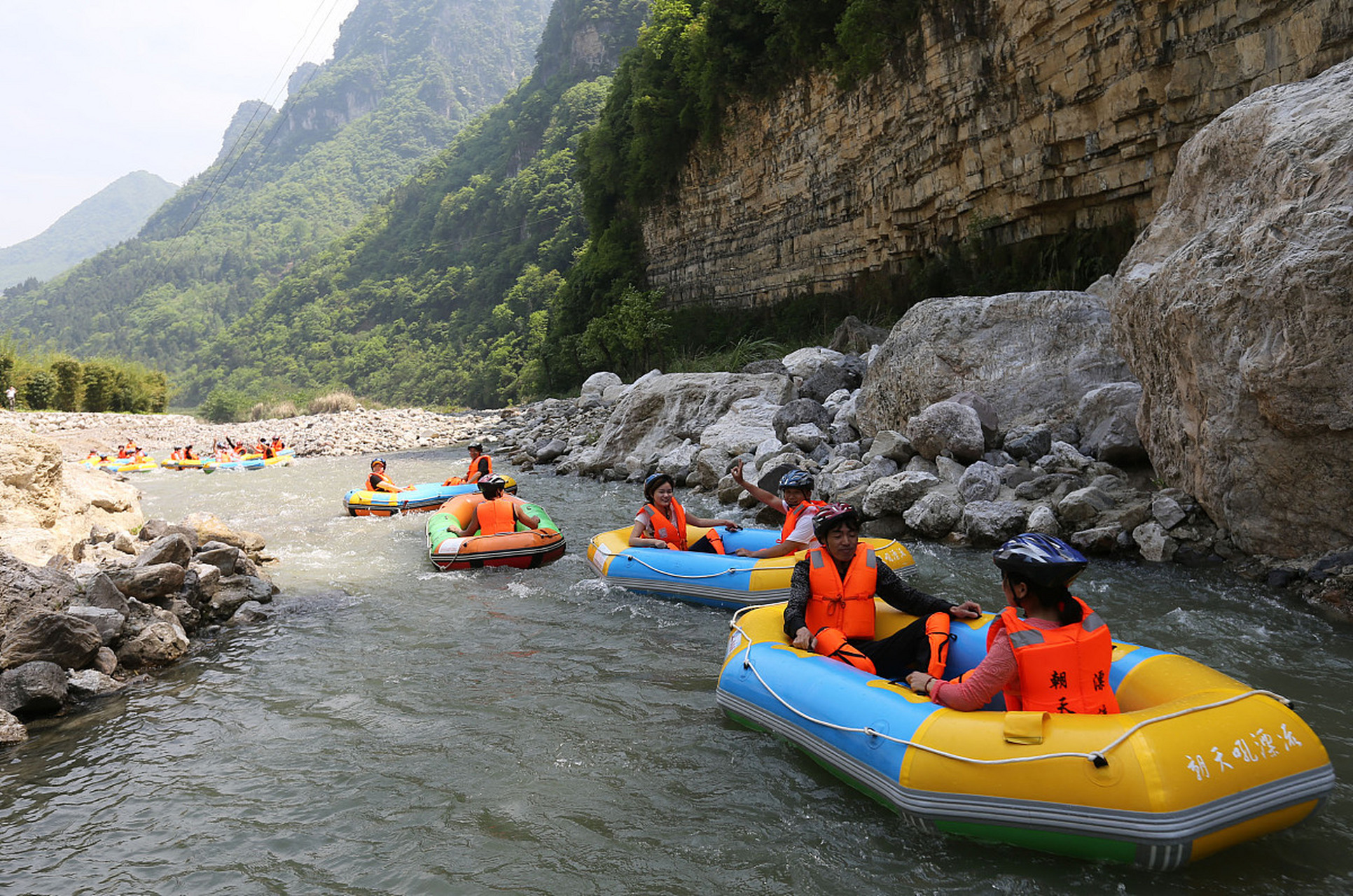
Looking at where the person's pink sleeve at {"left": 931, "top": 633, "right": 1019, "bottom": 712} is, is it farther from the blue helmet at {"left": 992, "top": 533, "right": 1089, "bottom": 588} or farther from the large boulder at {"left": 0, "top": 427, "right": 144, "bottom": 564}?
the large boulder at {"left": 0, "top": 427, "right": 144, "bottom": 564}

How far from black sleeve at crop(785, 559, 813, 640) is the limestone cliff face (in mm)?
8236

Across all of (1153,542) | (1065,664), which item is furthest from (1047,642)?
(1153,542)

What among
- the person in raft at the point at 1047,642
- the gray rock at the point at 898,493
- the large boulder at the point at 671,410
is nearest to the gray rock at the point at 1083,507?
the gray rock at the point at 898,493

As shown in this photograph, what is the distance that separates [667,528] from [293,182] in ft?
422

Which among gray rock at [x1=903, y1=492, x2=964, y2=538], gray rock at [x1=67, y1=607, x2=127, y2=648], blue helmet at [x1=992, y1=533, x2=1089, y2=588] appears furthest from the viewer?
gray rock at [x1=903, y1=492, x2=964, y2=538]

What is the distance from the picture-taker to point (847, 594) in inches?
168

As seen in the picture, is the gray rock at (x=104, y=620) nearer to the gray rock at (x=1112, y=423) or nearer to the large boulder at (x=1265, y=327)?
the large boulder at (x=1265, y=327)

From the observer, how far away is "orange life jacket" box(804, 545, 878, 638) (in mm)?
4273

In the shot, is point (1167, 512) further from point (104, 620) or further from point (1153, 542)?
point (104, 620)

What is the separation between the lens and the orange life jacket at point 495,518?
8.31 m

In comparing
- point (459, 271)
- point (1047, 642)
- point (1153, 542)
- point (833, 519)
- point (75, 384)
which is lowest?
point (1153, 542)

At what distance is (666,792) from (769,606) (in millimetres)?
1421

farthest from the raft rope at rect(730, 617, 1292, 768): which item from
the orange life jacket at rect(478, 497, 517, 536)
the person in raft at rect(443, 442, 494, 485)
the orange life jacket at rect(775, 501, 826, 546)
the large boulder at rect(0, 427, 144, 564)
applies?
the person in raft at rect(443, 442, 494, 485)

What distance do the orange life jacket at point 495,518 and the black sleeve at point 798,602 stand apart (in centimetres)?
459
